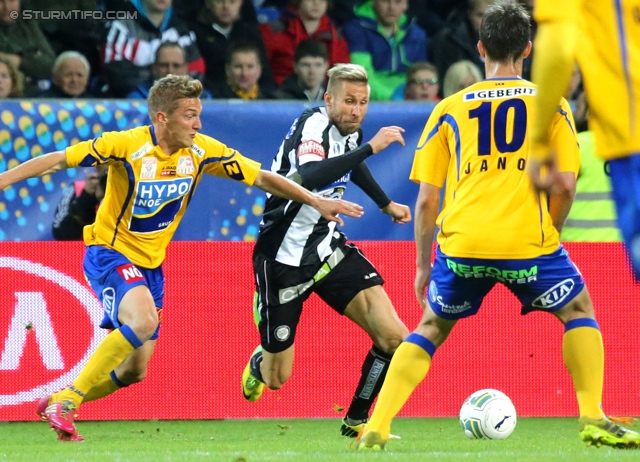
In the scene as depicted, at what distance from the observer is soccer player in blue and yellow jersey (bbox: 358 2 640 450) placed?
5.18 meters

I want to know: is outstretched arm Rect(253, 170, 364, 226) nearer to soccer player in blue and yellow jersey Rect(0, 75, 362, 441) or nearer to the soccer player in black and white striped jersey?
soccer player in blue and yellow jersey Rect(0, 75, 362, 441)

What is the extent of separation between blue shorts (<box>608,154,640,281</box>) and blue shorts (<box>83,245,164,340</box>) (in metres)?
3.68

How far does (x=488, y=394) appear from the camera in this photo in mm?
6266

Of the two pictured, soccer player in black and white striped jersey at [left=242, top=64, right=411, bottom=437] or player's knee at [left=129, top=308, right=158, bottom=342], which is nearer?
player's knee at [left=129, top=308, right=158, bottom=342]

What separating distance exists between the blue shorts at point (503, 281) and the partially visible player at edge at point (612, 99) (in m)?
1.69

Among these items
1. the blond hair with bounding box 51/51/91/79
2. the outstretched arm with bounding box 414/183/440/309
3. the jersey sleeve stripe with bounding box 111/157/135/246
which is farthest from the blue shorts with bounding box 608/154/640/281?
the blond hair with bounding box 51/51/91/79

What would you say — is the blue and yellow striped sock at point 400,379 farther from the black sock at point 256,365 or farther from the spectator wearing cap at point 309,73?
the spectator wearing cap at point 309,73

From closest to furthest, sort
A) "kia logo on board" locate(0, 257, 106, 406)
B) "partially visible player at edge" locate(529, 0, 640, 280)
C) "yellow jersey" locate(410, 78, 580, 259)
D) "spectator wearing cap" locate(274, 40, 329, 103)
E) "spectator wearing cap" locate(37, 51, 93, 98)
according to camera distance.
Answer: "partially visible player at edge" locate(529, 0, 640, 280), "yellow jersey" locate(410, 78, 580, 259), "kia logo on board" locate(0, 257, 106, 406), "spectator wearing cap" locate(37, 51, 93, 98), "spectator wearing cap" locate(274, 40, 329, 103)

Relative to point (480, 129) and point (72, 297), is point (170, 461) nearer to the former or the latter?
point (480, 129)

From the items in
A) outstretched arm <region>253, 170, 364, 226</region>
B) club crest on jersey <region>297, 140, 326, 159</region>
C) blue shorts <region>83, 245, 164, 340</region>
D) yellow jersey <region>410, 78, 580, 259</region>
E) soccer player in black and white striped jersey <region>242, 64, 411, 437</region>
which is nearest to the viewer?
yellow jersey <region>410, 78, 580, 259</region>

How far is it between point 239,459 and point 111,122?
170 inches

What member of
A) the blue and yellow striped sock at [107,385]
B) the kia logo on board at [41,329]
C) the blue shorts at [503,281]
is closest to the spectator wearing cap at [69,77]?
the kia logo on board at [41,329]

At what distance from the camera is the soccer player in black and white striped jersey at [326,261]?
6.98 m

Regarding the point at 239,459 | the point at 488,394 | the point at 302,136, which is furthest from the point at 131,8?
the point at 239,459
